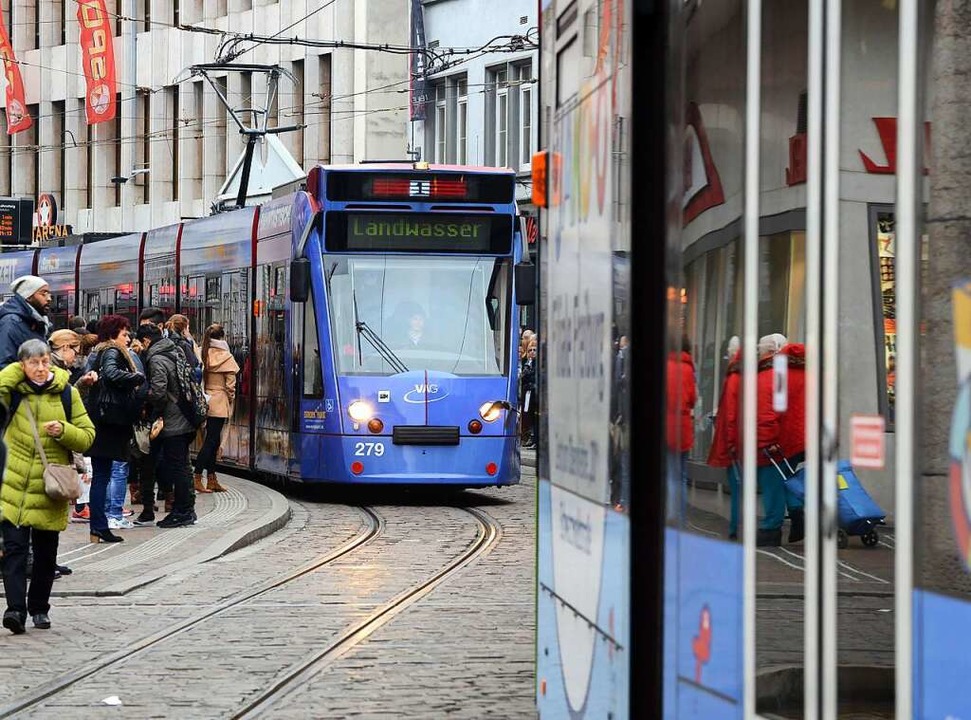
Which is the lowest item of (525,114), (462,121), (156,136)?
(525,114)

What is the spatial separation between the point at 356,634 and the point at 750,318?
6.78 m

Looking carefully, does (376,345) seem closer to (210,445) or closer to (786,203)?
(210,445)

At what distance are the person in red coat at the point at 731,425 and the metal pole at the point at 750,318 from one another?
0.04m

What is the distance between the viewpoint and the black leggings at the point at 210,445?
19594mm

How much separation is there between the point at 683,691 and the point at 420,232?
14442mm

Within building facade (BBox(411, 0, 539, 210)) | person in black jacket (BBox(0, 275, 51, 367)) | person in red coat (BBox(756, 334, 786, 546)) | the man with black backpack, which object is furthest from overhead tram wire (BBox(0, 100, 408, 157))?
person in red coat (BBox(756, 334, 786, 546))

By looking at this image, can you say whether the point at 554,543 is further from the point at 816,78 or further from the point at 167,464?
the point at 167,464

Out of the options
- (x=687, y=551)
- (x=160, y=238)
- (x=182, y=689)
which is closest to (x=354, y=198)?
(x=160, y=238)

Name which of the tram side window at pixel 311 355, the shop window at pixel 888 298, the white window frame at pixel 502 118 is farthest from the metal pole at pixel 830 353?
the white window frame at pixel 502 118

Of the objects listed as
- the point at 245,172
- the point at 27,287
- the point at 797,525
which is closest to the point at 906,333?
the point at 797,525

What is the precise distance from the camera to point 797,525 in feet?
12.3

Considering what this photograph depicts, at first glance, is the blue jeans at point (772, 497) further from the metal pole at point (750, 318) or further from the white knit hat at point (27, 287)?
the white knit hat at point (27, 287)

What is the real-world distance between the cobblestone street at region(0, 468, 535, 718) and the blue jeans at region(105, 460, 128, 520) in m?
1.02

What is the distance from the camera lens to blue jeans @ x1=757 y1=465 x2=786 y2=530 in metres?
3.82
